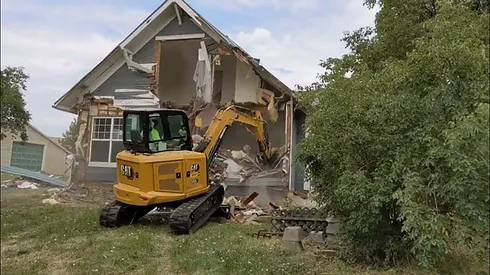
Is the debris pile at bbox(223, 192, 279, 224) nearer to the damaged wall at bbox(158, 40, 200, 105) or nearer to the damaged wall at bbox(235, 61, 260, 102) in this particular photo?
the damaged wall at bbox(235, 61, 260, 102)

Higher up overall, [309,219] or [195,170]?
[195,170]

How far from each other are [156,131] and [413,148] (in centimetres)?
570

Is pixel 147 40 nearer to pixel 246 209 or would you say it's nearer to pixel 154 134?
pixel 154 134

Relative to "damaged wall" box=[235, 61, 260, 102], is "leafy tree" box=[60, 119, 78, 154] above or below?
below

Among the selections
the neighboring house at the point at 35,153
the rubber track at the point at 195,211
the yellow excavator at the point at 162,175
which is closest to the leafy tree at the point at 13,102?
the neighboring house at the point at 35,153

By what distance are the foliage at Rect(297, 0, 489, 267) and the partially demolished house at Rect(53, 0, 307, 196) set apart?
5.95 metres

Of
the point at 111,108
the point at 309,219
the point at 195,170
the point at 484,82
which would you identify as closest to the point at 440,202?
the point at 484,82

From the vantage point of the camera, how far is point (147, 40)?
48.7ft

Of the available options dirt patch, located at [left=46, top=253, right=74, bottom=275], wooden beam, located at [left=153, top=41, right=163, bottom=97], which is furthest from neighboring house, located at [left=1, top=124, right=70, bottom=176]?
dirt patch, located at [left=46, top=253, right=74, bottom=275]

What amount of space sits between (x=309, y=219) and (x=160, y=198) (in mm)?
3063

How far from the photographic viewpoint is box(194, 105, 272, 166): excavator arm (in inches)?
426

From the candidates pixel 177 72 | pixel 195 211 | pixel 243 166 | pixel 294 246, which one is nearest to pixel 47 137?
pixel 177 72

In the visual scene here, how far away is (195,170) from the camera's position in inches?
380

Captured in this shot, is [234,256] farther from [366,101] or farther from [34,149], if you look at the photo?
[34,149]
